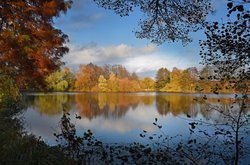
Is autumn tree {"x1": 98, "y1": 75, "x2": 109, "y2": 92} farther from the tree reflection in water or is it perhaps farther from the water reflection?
the tree reflection in water

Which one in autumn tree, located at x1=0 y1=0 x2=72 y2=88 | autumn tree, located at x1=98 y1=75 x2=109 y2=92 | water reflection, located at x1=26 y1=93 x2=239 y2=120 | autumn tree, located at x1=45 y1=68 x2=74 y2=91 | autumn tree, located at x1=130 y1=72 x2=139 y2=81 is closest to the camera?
autumn tree, located at x1=0 y1=0 x2=72 y2=88

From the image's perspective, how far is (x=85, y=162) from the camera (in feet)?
24.8

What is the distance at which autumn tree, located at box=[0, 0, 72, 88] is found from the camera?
32.2ft

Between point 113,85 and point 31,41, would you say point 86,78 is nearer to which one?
point 113,85

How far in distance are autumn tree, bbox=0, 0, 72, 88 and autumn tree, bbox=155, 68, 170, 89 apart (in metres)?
68.6

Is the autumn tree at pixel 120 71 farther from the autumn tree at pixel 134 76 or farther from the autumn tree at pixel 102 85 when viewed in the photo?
the autumn tree at pixel 102 85

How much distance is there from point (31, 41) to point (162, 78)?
72.6 meters

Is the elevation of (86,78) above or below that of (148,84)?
above

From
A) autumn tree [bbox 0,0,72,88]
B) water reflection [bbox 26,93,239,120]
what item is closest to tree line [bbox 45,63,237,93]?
water reflection [bbox 26,93,239,120]

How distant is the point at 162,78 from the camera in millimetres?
82250

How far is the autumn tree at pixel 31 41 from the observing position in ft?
32.2

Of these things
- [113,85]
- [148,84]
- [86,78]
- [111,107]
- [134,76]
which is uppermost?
[134,76]

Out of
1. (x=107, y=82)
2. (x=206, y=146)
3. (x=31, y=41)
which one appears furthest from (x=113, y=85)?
(x=206, y=146)

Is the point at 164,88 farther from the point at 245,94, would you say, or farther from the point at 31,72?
the point at 245,94
